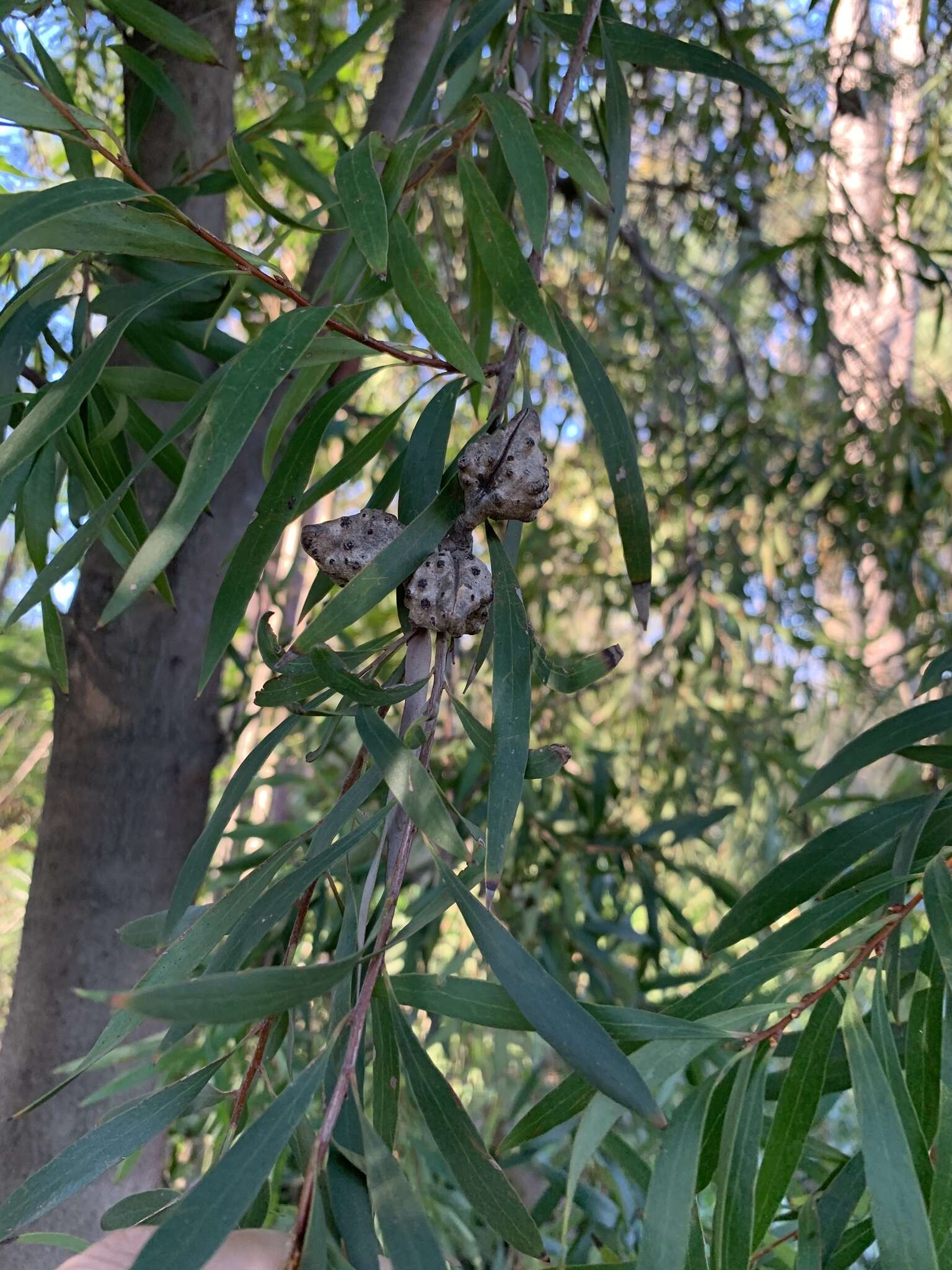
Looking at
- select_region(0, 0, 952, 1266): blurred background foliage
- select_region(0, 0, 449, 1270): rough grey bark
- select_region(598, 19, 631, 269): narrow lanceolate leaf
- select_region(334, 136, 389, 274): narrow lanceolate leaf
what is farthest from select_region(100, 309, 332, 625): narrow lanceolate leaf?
select_region(0, 0, 952, 1266): blurred background foliage

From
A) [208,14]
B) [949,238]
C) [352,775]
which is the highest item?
[949,238]

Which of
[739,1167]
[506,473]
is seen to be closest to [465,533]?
[506,473]

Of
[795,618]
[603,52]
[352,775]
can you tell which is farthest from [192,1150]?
[603,52]

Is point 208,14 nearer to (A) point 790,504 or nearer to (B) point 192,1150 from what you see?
(A) point 790,504

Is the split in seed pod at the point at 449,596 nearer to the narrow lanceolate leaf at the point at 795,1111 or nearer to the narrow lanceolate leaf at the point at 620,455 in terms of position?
the narrow lanceolate leaf at the point at 620,455

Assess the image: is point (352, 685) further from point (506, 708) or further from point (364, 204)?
point (364, 204)

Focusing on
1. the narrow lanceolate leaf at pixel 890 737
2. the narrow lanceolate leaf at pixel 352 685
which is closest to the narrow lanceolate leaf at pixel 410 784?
the narrow lanceolate leaf at pixel 352 685
